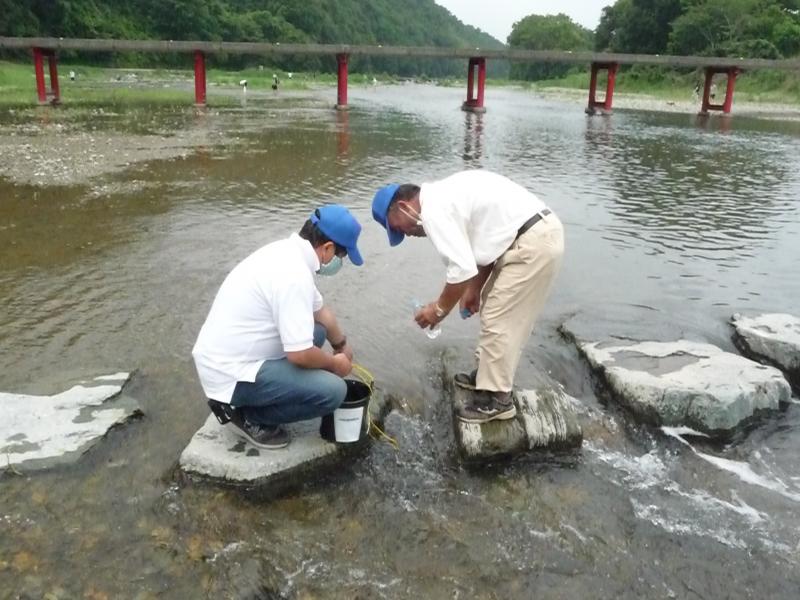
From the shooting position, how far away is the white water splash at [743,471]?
3.85m

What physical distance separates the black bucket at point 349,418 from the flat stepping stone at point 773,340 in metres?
3.40

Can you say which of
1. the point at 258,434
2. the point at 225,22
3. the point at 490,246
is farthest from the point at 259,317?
the point at 225,22

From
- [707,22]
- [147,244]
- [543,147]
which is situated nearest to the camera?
[147,244]

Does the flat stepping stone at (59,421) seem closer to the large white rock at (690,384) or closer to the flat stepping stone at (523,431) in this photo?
the flat stepping stone at (523,431)

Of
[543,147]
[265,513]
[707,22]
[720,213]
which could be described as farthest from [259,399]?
[707,22]

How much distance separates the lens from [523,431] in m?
4.00

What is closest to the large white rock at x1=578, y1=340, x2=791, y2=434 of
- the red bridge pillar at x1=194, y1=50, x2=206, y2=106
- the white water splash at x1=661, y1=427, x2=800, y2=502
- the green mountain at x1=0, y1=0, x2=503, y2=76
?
the white water splash at x1=661, y1=427, x2=800, y2=502

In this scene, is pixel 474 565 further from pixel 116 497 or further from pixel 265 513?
pixel 116 497

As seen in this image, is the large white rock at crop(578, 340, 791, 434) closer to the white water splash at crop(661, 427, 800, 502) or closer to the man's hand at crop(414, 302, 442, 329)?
the white water splash at crop(661, 427, 800, 502)

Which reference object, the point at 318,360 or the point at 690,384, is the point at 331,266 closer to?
the point at 318,360

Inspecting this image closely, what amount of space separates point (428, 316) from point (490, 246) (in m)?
0.55

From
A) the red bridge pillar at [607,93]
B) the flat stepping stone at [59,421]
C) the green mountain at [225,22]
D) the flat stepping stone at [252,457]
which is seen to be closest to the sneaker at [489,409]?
the flat stepping stone at [252,457]

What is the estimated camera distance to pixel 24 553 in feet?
10.0

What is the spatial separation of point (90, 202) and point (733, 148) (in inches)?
696
